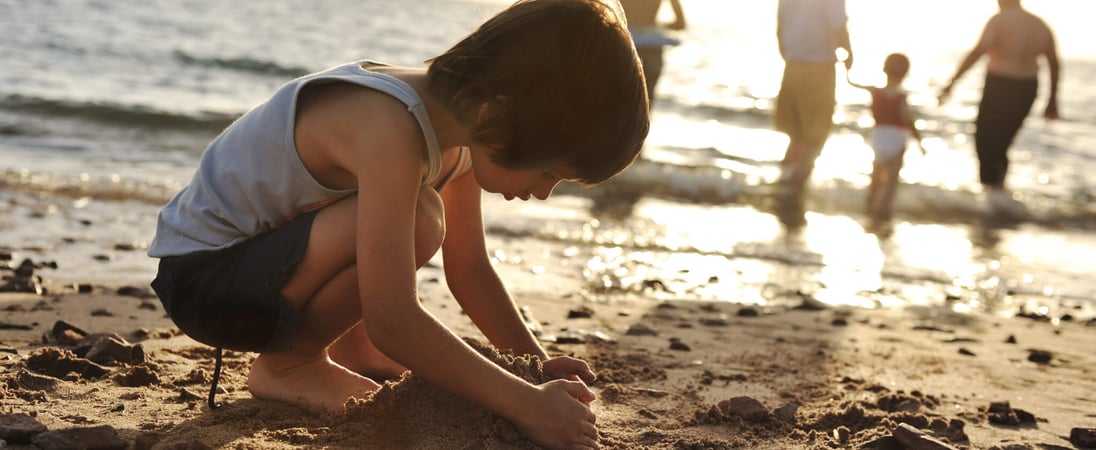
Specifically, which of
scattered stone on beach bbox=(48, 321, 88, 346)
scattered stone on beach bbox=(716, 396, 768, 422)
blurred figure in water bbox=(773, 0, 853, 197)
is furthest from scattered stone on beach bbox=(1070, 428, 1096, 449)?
blurred figure in water bbox=(773, 0, 853, 197)

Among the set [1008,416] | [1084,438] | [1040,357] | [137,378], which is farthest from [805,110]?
[137,378]

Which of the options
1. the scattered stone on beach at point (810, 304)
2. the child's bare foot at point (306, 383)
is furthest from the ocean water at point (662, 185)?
the child's bare foot at point (306, 383)

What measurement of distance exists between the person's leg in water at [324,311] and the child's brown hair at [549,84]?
353 mm

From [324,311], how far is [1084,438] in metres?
2.07

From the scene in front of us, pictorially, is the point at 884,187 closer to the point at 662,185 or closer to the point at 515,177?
the point at 662,185

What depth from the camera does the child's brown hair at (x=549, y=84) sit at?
211 cm

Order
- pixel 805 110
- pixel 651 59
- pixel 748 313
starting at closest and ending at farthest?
pixel 748 313, pixel 805 110, pixel 651 59

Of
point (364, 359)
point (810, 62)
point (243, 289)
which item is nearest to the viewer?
point (243, 289)

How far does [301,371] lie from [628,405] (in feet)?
3.03

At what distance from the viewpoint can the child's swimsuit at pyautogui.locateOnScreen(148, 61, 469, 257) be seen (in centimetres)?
239

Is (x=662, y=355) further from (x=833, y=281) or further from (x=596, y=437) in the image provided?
(x=833, y=281)

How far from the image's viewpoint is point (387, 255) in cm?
217

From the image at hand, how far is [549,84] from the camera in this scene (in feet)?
6.93

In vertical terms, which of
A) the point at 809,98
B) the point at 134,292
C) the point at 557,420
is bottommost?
the point at 134,292
